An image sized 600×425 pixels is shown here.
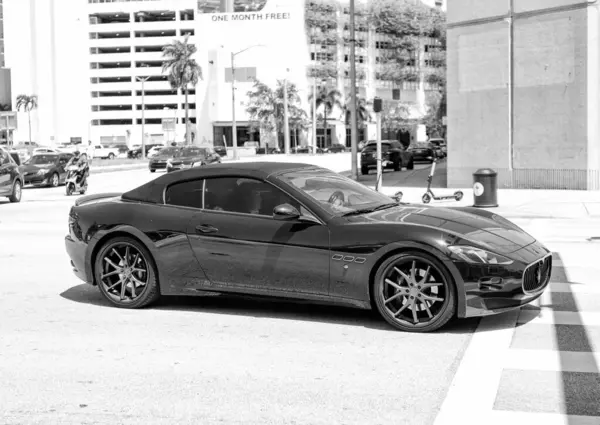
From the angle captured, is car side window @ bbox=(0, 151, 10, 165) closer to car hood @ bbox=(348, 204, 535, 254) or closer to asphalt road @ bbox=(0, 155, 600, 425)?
asphalt road @ bbox=(0, 155, 600, 425)

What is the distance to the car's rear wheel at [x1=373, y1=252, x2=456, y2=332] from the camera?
6.80 m

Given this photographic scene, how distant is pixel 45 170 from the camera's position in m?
34.9

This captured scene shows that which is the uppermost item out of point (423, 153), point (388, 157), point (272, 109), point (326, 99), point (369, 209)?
point (326, 99)

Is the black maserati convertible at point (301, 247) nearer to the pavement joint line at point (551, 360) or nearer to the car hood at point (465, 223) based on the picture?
the car hood at point (465, 223)

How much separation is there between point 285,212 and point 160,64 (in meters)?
137

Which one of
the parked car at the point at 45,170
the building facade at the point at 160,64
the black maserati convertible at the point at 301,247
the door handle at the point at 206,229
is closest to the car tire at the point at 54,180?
the parked car at the point at 45,170

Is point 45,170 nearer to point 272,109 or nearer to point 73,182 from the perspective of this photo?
point 73,182

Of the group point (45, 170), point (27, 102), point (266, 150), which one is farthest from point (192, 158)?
point (27, 102)

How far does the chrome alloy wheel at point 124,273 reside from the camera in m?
8.12

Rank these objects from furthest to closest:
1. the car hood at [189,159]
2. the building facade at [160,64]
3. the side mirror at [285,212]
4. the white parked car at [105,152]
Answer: the building facade at [160,64] → the white parked car at [105,152] → the car hood at [189,159] → the side mirror at [285,212]

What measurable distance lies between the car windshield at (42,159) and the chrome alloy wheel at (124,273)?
95.1 feet

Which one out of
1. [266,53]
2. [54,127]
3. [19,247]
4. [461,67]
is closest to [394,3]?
[266,53]

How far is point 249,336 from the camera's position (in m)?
7.04

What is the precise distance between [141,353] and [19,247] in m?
7.65
